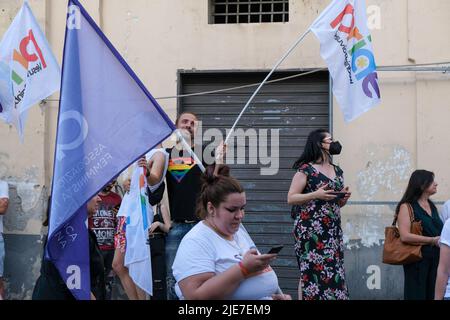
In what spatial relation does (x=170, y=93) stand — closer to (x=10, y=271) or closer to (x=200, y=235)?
(x=10, y=271)

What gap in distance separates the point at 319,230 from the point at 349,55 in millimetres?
1789

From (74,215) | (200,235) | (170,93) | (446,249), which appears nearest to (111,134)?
(74,215)

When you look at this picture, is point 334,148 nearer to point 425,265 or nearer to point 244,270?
point 425,265

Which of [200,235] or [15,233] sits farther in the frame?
[15,233]

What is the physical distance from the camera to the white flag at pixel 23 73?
8.44 m

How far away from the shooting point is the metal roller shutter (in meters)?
10.4

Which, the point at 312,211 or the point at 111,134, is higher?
the point at 111,134

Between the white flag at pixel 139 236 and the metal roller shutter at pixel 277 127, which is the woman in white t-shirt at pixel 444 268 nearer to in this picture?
the white flag at pixel 139 236

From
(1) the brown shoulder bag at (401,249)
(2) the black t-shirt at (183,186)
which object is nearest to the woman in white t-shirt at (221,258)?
(2) the black t-shirt at (183,186)

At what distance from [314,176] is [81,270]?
292 cm

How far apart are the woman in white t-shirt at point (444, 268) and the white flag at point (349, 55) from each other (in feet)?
7.80

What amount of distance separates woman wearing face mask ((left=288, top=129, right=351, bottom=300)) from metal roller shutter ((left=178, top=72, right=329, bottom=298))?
99.4 inches

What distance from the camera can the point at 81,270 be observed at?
5543mm
